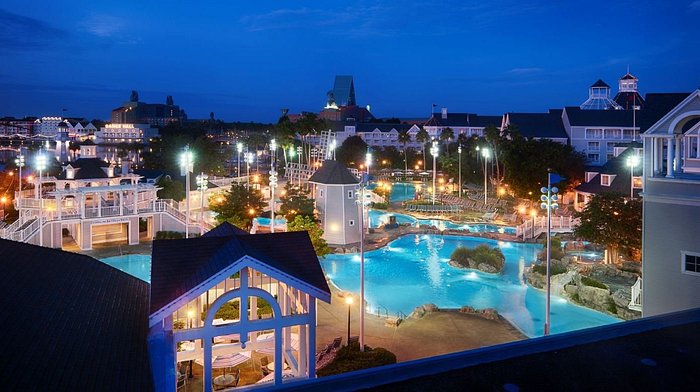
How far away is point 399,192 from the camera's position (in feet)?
238

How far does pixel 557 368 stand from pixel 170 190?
141ft

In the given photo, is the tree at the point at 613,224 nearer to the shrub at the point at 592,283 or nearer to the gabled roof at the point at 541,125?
the shrub at the point at 592,283

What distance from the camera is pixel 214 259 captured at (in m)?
12.4

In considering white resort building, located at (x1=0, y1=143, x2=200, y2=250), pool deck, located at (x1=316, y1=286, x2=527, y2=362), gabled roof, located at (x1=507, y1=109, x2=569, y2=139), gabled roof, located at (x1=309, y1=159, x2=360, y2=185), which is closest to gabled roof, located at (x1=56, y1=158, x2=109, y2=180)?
white resort building, located at (x1=0, y1=143, x2=200, y2=250)

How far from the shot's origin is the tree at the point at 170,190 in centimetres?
4644

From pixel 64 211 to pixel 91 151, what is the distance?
1805 inches

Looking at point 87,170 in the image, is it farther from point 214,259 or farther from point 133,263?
point 214,259

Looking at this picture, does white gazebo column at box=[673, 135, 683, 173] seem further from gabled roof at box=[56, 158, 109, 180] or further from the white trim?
gabled roof at box=[56, 158, 109, 180]

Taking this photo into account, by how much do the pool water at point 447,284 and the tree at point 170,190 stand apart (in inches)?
684

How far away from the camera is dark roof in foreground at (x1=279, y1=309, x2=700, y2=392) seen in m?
7.07

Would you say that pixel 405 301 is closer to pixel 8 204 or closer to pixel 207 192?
pixel 207 192

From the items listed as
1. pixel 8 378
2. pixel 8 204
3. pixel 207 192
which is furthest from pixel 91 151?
pixel 8 378

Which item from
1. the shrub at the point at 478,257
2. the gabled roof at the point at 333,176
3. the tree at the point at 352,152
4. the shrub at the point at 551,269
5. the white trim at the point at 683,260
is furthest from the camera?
the tree at the point at 352,152

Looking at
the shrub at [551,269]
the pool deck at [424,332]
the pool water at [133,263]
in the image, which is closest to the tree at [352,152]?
the pool water at [133,263]
